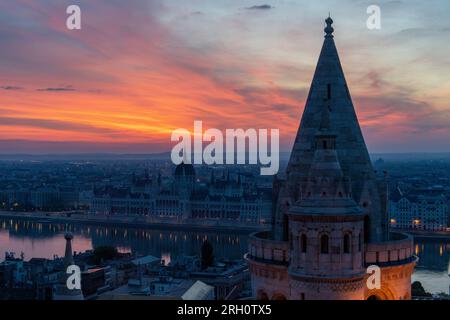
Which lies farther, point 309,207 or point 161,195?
point 161,195

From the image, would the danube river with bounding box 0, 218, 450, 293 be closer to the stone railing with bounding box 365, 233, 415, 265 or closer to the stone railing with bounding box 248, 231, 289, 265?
the stone railing with bounding box 365, 233, 415, 265

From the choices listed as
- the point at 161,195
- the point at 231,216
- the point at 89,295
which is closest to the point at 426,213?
the point at 231,216

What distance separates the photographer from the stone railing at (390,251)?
6.17 m

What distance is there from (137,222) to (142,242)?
45.1 feet

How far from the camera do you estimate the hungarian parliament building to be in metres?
58.8

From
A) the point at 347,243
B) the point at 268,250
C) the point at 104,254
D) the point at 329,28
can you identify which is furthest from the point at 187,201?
the point at 347,243

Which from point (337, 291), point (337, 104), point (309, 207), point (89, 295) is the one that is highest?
point (337, 104)

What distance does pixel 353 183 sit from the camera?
6.38 metres

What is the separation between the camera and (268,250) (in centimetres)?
641

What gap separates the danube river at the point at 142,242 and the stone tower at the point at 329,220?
20032mm

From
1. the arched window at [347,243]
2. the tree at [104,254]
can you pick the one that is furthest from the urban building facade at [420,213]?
the arched window at [347,243]

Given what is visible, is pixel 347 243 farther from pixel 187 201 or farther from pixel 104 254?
pixel 187 201

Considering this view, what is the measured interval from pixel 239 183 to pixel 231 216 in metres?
5.86
